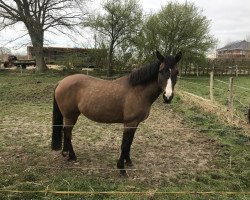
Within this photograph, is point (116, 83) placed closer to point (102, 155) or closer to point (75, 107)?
point (75, 107)

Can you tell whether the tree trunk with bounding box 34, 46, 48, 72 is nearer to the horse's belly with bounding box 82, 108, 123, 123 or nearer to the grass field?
the grass field

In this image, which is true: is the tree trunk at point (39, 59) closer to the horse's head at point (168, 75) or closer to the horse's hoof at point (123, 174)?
the horse's hoof at point (123, 174)

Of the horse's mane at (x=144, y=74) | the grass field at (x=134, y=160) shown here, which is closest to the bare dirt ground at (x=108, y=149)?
the grass field at (x=134, y=160)

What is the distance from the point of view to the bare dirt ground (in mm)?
5289

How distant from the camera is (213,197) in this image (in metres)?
4.23

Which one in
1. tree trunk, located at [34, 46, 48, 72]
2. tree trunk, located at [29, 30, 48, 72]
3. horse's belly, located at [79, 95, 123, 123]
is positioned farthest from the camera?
tree trunk, located at [34, 46, 48, 72]

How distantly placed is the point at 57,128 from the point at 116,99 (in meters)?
1.37

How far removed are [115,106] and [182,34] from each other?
74.6 ft

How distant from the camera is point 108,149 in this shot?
6.27m

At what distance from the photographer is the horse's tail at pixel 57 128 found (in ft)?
19.1

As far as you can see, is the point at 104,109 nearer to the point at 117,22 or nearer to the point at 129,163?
the point at 129,163

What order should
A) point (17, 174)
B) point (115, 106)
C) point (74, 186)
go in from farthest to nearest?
point (115, 106) < point (17, 174) < point (74, 186)

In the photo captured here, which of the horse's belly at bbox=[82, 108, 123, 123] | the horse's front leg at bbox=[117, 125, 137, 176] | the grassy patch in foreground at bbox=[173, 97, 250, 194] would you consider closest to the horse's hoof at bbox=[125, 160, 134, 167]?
the horse's front leg at bbox=[117, 125, 137, 176]

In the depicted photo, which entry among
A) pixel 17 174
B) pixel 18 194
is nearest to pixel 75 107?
pixel 17 174
